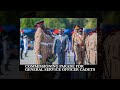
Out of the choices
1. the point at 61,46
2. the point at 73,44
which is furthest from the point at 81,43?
the point at 61,46

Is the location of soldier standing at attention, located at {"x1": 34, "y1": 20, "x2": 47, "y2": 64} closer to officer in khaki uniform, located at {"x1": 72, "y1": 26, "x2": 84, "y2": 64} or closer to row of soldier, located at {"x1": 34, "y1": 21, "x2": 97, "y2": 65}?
row of soldier, located at {"x1": 34, "y1": 21, "x2": 97, "y2": 65}

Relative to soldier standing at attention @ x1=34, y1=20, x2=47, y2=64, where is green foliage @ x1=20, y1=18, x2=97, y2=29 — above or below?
above

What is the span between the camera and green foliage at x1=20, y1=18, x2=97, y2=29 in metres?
27.5

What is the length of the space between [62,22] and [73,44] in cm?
66

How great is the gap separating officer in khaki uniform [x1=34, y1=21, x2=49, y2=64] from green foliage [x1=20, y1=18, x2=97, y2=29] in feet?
0.53

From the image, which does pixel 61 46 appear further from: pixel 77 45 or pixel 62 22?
pixel 62 22

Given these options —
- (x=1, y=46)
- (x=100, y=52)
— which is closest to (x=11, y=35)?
(x=1, y=46)

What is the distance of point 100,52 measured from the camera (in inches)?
1086

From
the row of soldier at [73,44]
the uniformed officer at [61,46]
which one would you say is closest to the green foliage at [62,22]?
the row of soldier at [73,44]

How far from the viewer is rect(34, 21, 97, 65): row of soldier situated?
90.4 feet

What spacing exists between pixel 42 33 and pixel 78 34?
963mm

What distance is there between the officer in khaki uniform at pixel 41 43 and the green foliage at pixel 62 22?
16 cm

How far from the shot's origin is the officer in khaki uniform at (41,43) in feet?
90.4

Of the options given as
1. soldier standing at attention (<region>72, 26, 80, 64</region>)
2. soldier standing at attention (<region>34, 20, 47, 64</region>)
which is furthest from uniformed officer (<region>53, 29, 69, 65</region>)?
soldier standing at attention (<region>34, 20, 47, 64</region>)
